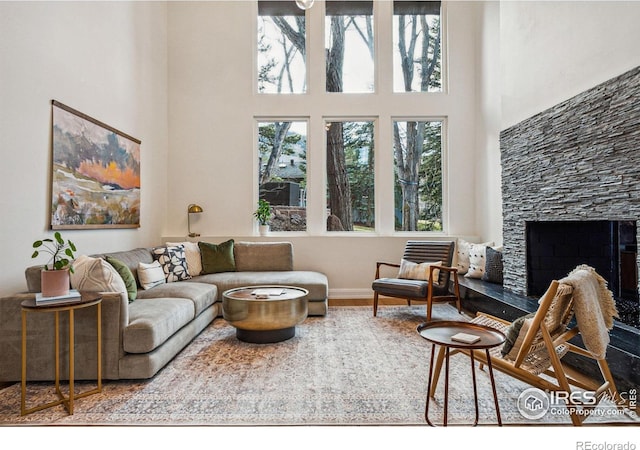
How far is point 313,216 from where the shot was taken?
5.51 m

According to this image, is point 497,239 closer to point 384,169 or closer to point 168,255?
point 384,169

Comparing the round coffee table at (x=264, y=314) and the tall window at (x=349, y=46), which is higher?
the tall window at (x=349, y=46)

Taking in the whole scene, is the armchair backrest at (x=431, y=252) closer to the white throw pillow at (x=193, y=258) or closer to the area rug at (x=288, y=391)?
the area rug at (x=288, y=391)

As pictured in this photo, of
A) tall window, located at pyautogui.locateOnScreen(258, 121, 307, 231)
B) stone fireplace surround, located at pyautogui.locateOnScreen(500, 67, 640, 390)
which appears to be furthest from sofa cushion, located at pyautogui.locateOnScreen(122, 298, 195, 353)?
stone fireplace surround, located at pyautogui.locateOnScreen(500, 67, 640, 390)

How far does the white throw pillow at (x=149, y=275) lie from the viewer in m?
3.69

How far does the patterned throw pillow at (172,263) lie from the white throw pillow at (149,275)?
244 millimetres

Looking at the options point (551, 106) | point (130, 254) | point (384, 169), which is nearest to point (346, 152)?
point (384, 169)

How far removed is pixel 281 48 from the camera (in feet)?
18.5

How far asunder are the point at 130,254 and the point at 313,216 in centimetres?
258

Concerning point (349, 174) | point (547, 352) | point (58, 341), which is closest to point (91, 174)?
point (58, 341)

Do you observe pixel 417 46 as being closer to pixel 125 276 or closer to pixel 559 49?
pixel 559 49

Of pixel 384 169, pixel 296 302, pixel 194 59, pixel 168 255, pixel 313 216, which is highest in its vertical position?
pixel 194 59

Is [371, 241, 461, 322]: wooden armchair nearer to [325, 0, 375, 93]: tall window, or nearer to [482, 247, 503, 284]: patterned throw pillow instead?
[482, 247, 503, 284]: patterned throw pillow

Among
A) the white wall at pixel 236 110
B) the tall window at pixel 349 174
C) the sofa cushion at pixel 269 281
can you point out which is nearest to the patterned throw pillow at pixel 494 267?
the white wall at pixel 236 110
